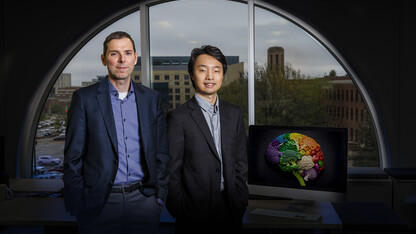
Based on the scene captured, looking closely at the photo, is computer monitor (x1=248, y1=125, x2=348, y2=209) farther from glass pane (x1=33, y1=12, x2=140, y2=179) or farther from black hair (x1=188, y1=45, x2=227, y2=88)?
glass pane (x1=33, y1=12, x2=140, y2=179)

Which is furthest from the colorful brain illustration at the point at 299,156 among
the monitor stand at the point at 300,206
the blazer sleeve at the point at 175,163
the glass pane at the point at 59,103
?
the glass pane at the point at 59,103

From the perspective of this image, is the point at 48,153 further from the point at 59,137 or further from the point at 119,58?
the point at 119,58

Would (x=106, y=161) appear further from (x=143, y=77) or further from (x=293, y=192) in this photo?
(x=143, y=77)

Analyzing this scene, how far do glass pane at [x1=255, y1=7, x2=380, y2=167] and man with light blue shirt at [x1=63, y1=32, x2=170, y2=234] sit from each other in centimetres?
240

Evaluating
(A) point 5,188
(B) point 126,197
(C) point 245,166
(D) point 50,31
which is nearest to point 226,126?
(C) point 245,166

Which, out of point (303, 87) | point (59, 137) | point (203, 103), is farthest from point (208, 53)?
point (59, 137)

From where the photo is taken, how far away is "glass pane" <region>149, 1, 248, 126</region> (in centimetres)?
453

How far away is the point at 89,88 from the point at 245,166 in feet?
3.00

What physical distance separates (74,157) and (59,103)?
2925 mm

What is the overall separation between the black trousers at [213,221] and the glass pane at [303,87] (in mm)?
2221

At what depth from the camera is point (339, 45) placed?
4.26m

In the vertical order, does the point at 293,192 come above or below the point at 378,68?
below

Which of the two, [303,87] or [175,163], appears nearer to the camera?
[175,163]

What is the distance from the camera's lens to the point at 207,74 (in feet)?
7.48
